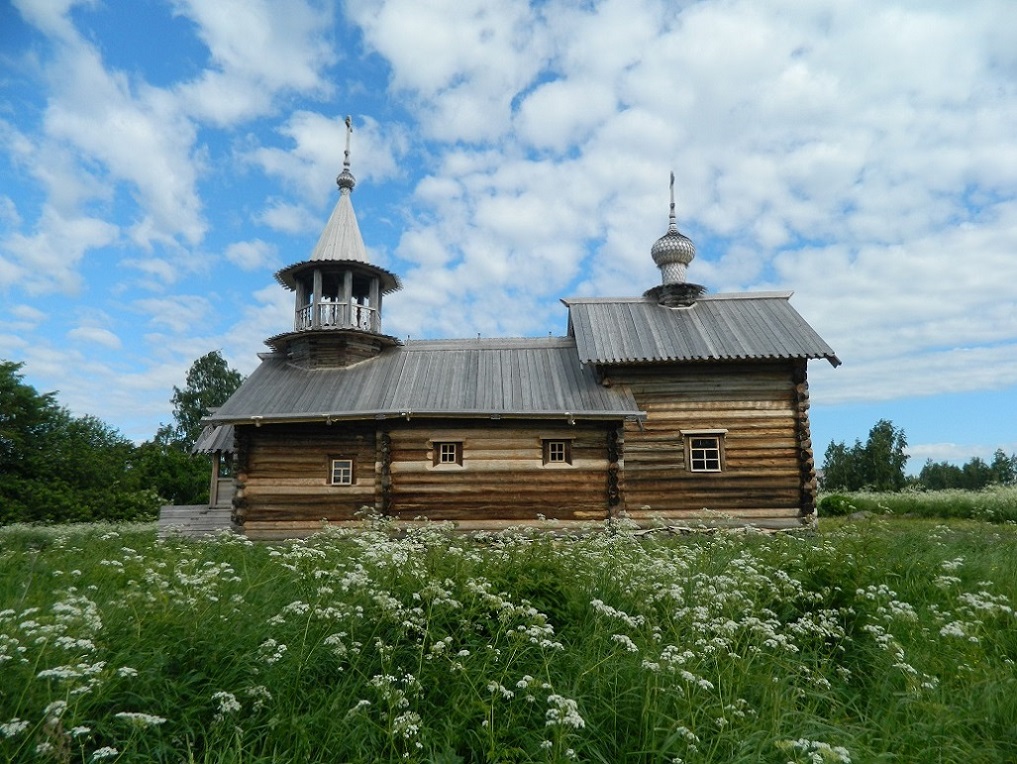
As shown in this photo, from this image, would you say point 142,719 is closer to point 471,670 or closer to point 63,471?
point 471,670

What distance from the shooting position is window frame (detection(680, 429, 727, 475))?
14773mm

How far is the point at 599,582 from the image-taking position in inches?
208

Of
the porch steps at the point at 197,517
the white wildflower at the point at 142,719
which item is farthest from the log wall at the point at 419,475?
the white wildflower at the point at 142,719

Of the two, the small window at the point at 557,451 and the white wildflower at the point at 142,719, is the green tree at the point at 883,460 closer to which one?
the small window at the point at 557,451

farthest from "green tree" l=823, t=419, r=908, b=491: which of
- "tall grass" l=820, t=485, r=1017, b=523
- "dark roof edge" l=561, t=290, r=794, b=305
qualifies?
"dark roof edge" l=561, t=290, r=794, b=305

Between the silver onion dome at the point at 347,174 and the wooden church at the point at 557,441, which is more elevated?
the silver onion dome at the point at 347,174

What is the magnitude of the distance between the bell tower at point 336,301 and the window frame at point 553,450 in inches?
Answer: 241

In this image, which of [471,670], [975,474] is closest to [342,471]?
[471,670]

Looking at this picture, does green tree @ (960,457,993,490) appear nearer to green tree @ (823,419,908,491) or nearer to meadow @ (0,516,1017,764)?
→ green tree @ (823,419,908,491)

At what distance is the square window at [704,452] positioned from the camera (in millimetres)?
14852

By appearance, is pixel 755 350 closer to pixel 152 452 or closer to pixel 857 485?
pixel 857 485

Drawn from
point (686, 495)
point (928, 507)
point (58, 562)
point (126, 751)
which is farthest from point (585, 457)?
point (928, 507)

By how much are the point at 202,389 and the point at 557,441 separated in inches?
1579

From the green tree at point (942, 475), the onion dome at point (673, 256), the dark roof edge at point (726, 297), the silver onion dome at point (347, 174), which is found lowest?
the green tree at point (942, 475)
